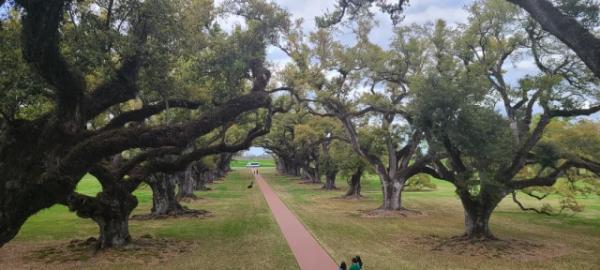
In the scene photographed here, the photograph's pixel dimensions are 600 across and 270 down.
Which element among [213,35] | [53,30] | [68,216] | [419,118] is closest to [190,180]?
[68,216]

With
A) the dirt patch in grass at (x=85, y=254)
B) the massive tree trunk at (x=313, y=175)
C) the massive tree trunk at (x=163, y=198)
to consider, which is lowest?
the dirt patch in grass at (x=85, y=254)

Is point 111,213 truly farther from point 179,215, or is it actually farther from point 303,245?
point 179,215

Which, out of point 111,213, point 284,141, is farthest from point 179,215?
point 284,141

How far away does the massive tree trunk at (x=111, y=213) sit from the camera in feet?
57.3

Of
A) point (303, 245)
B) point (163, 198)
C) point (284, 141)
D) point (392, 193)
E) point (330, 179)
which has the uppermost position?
point (284, 141)

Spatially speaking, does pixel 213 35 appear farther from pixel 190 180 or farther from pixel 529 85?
pixel 190 180

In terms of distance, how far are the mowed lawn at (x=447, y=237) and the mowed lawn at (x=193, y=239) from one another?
248 cm

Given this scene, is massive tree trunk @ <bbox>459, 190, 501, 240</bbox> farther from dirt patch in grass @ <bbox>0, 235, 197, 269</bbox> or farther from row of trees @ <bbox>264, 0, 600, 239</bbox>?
dirt patch in grass @ <bbox>0, 235, 197, 269</bbox>

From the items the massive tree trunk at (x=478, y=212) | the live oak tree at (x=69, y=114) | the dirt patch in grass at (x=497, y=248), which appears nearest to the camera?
the live oak tree at (x=69, y=114)

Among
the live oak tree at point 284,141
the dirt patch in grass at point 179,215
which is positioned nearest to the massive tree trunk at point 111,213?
the dirt patch in grass at point 179,215

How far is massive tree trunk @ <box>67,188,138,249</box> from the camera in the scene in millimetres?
17453

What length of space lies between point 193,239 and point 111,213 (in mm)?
4541

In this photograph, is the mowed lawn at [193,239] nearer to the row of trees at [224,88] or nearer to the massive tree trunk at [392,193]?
the row of trees at [224,88]

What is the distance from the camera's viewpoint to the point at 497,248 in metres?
18.8
